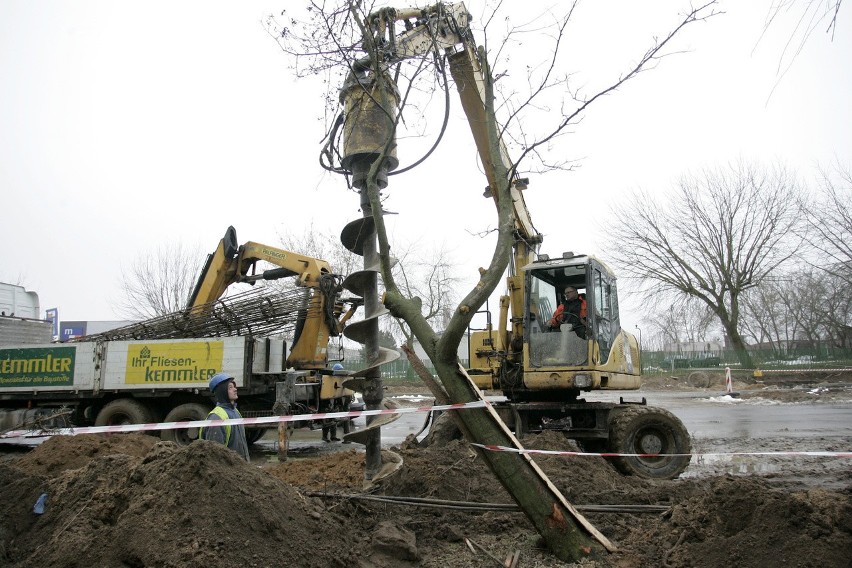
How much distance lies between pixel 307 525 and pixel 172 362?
8.31 m

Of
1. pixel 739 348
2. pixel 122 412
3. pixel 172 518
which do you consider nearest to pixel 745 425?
pixel 122 412

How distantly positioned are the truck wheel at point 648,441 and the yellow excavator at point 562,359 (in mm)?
14

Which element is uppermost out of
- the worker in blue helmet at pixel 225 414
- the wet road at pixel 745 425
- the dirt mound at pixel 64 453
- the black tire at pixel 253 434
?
the worker in blue helmet at pixel 225 414

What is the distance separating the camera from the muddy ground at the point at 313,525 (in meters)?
3.74

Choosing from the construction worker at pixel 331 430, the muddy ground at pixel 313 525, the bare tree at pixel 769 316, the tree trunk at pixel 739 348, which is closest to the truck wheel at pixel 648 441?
the muddy ground at pixel 313 525

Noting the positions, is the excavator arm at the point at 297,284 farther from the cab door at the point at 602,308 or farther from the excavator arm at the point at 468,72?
the cab door at the point at 602,308

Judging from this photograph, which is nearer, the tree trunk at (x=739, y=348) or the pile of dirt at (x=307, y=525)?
the pile of dirt at (x=307, y=525)

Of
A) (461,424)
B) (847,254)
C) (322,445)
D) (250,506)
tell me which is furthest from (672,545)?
(847,254)

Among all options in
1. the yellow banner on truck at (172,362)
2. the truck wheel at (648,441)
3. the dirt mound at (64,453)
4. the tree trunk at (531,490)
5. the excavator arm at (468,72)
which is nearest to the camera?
the tree trunk at (531,490)

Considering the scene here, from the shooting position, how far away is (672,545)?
13.8 ft

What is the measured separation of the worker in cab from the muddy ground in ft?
11.7

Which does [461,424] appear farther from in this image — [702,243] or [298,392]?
[702,243]

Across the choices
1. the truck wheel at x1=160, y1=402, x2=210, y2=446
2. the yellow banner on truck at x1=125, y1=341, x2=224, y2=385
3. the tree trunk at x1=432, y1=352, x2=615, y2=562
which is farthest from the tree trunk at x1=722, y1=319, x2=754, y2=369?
the tree trunk at x1=432, y1=352, x2=615, y2=562

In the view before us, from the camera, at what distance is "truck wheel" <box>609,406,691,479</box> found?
28.1 ft
